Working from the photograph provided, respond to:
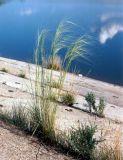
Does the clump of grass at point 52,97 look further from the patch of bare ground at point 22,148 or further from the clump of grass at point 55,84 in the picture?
the patch of bare ground at point 22,148

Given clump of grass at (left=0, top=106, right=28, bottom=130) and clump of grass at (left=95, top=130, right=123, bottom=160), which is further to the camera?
clump of grass at (left=0, top=106, right=28, bottom=130)

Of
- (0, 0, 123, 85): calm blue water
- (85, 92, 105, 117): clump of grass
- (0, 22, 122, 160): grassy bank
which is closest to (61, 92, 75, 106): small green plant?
(85, 92, 105, 117): clump of grass

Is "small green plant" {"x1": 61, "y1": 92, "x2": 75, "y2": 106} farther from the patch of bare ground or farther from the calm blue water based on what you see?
the calm blue water

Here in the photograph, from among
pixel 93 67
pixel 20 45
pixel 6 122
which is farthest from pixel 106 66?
pixel 6 122

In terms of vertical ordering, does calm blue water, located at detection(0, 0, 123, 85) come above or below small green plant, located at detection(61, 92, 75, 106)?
below

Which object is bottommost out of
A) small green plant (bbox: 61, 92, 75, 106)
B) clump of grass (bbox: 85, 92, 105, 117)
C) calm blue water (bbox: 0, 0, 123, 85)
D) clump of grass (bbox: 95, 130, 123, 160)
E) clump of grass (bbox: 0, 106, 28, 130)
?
calm blue water (bbox: 0, 0, 123, 85)

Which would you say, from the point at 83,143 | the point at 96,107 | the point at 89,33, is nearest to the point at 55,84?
the point at 83,143

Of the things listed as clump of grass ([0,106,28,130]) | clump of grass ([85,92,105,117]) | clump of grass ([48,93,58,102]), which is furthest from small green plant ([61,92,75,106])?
clump of grass ([48,93,58,102])

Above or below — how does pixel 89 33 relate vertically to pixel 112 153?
below

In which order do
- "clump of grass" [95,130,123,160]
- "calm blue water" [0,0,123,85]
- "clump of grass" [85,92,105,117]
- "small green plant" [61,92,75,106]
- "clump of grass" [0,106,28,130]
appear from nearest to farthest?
"clump of grass" [95,130,123,160]
"clump of grass" [0,106,28,130]
"clump of grass" [85,92,105,117]
"small green plant" [61,92,75,106]
"calm blue water" [0,0,123,85]

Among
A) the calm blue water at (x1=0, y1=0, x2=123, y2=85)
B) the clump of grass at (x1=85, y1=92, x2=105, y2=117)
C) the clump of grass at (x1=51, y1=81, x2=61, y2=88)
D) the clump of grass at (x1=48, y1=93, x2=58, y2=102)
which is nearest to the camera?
the clump of grass at (x1=48, y1=93, x2=58, y2=102)

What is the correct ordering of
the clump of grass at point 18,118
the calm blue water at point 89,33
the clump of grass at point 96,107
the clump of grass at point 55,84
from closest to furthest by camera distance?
the clump of grass at point 55,84 < the clump of grass at point 18,118 < the clump of grass at point 96,107 < the calm blue water at point 89,33

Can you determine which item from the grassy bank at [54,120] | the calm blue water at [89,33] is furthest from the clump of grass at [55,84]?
the calm blue water at [89,33]

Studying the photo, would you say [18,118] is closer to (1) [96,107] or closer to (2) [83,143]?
(2) [83,143]
